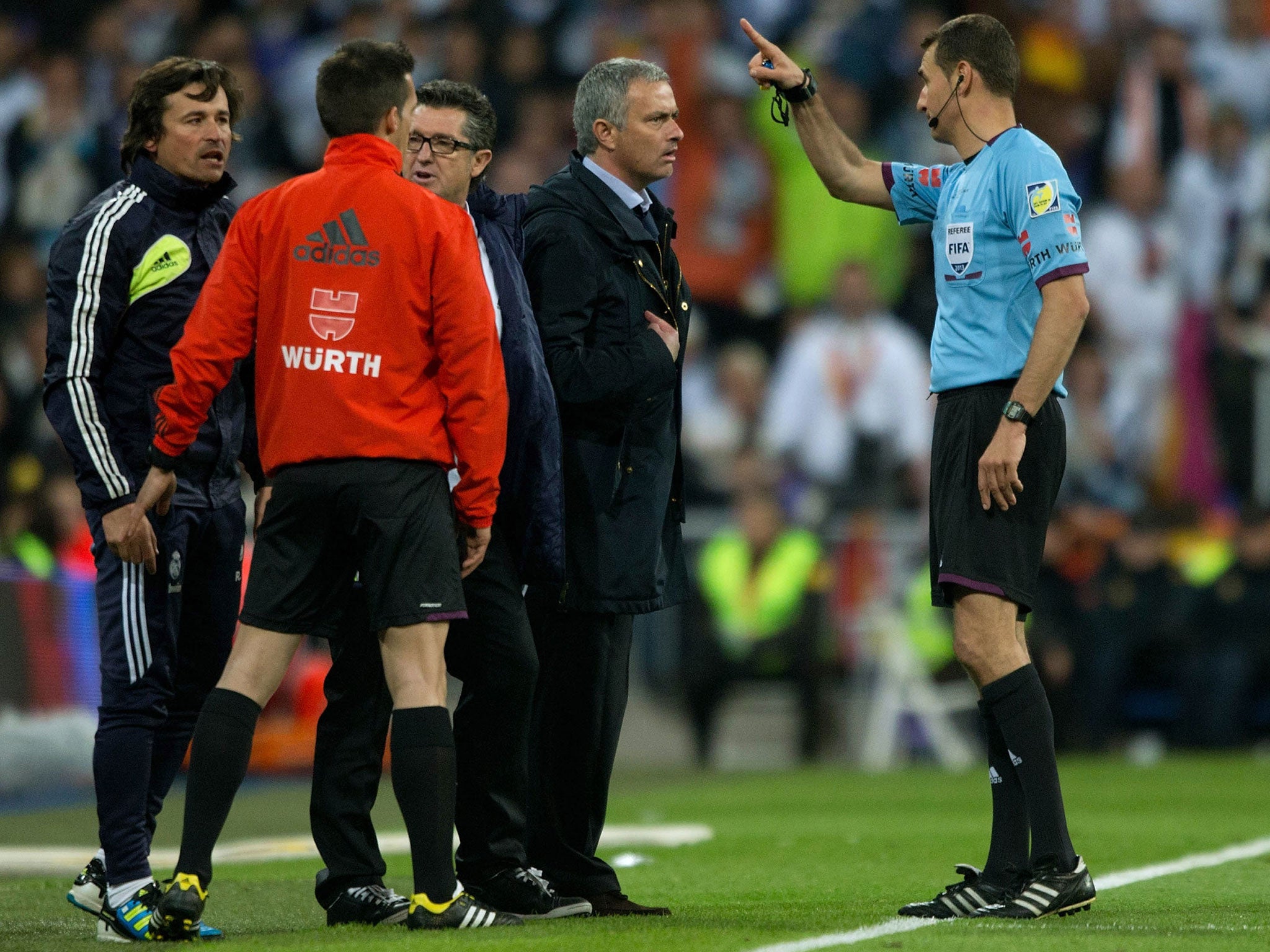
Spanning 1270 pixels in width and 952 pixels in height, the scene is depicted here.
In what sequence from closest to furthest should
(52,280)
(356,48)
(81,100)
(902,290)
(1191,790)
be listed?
1. (356,48)
2. (52,280)
3. (1191,790)
4. (902,290)
5. (81,100)

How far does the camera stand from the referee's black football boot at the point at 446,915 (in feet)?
14.6

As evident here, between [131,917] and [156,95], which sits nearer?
[131,917]

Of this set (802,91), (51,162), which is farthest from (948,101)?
(51,162)

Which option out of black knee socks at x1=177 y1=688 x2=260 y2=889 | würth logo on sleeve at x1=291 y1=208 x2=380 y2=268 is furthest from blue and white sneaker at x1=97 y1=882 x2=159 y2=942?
würth logo on sleeve at x1=291 y1=208 x2=380 y2=268

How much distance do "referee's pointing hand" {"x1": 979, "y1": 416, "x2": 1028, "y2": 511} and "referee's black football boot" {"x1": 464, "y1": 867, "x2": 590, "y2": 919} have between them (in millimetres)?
1552

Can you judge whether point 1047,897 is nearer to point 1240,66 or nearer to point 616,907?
point 616,907

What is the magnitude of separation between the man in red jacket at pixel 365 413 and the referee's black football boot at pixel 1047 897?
1361 mm

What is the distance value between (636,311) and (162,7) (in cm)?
1283

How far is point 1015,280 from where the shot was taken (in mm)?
5035

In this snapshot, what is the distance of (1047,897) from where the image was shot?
482 centimetres

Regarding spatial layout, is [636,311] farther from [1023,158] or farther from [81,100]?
[81,100]

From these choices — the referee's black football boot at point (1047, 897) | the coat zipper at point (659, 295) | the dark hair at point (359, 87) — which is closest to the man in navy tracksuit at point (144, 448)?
the dark hair at point (359, 87)

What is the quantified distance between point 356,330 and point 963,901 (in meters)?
2.15

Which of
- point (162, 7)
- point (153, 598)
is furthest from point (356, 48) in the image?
point (162, 7)
